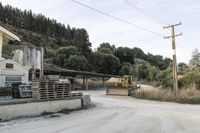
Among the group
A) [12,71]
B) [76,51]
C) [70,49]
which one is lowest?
[12,71]

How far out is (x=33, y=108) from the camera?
1427 centimetres

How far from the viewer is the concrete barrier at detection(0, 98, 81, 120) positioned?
12750 millimetres

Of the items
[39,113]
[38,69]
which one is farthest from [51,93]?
[38,69]

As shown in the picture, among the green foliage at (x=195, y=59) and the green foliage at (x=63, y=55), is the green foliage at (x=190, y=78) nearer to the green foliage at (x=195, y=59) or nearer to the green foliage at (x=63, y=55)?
the green foliage at (x=195, y=59)

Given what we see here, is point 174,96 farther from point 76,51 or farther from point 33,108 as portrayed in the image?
point 76,51

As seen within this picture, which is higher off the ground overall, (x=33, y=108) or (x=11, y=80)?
(x=11, y=80)

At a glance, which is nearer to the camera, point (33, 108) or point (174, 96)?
point (33, 108)

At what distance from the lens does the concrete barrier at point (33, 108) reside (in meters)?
12.8

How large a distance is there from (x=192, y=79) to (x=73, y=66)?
32815mm

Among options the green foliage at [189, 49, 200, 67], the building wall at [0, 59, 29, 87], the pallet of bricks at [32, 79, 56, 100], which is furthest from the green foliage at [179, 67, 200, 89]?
the pallet of bricks at [32, 79, 56, 100]

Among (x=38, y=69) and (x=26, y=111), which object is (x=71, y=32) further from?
(x=26, y=111)

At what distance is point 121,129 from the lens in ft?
35.7

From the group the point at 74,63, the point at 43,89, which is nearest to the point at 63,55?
the point at 74,63

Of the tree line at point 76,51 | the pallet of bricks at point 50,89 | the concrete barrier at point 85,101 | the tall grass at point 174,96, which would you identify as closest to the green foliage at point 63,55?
the tree line at point 76,51
